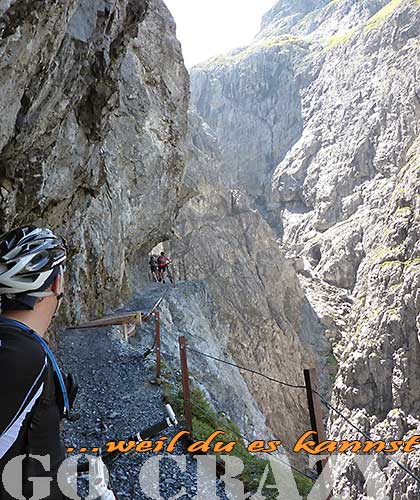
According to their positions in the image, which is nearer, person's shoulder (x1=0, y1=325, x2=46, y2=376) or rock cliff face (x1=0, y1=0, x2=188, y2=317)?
person's shoulder (x1=0, y1=325, x2=46, y2=376)

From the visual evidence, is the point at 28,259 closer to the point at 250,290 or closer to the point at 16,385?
the point at 16,385

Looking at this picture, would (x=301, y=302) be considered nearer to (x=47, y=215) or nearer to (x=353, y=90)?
(x=47, y=215)

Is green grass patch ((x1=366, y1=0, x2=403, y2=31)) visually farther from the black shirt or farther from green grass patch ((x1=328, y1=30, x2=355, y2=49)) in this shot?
the black shirt

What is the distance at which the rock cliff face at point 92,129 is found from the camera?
8711 millimetres

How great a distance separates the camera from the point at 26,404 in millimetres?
1956

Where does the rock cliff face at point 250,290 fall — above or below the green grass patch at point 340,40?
below

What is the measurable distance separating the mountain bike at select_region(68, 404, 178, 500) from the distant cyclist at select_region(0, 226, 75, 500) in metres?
0.43

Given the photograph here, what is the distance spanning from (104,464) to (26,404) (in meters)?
2.70

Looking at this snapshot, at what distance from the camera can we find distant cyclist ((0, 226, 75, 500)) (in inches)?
75.8

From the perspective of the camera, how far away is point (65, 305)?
16.9 meters

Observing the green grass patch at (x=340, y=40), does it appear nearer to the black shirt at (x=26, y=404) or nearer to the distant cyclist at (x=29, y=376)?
the distant cyclist at (x=29, y=376)

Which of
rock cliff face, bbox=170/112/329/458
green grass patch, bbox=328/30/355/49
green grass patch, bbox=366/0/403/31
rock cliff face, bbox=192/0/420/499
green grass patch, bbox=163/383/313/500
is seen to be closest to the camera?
green grass patch, bbox=163/383/313/500

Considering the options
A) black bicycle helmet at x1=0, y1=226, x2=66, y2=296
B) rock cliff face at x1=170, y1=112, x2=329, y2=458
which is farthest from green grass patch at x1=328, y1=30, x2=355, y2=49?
black bicycle helmet at x1=0, y1=226, x2=66, y2=296

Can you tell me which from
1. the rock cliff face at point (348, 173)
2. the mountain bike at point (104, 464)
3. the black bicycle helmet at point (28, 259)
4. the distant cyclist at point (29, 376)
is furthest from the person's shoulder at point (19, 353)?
the rock cliff face at point (348, 173)
